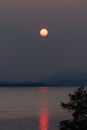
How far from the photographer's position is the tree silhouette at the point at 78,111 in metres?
25.1

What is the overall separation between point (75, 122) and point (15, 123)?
76.5 m

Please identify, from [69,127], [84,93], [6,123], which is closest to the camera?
[69,127]

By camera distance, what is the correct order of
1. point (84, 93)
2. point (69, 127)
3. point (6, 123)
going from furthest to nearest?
point (6, 123) → point (84, 93) → point (69, 127)

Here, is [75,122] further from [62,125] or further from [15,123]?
[15,123]

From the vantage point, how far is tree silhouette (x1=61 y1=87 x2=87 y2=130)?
25.1m

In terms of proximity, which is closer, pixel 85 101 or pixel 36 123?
pixel 85 101

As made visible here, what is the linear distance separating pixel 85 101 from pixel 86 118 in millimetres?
1165

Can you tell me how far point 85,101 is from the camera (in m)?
26.2

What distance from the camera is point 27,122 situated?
10556cm

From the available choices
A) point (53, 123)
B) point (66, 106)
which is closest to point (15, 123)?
point (53, 123)

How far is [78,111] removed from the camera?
2589cm

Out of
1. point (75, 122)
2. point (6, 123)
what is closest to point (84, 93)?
point (75, 122)

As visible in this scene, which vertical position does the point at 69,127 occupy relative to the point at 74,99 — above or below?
below

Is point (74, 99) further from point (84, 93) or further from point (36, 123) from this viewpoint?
point (36, 123)
